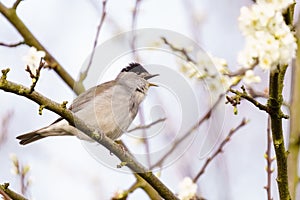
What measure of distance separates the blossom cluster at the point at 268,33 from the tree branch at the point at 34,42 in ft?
8.08

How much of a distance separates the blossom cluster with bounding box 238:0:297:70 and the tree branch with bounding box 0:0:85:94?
8.08 feet

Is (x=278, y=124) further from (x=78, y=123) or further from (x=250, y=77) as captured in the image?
(x=78, y=123)

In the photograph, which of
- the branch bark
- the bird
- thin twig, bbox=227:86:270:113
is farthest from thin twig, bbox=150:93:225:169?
thin twig, bbox=227:86:270:113

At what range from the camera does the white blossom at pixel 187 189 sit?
374 cm

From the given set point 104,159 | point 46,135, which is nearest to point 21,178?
point 104,159

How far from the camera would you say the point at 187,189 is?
3807 millimetres

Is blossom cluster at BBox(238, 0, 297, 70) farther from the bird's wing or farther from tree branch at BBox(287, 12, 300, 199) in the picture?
the bird's wing

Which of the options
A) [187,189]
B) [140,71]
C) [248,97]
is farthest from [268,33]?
[140,71]

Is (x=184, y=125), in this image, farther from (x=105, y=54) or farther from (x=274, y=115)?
(x=274, y=115)

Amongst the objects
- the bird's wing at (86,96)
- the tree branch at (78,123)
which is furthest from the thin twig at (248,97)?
the bird's wing at (86,96)

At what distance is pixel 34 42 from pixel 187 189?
6.19ft

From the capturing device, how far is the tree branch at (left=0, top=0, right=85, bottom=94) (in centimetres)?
463

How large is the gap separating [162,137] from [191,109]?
0.90 meters

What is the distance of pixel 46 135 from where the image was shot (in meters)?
4.82
